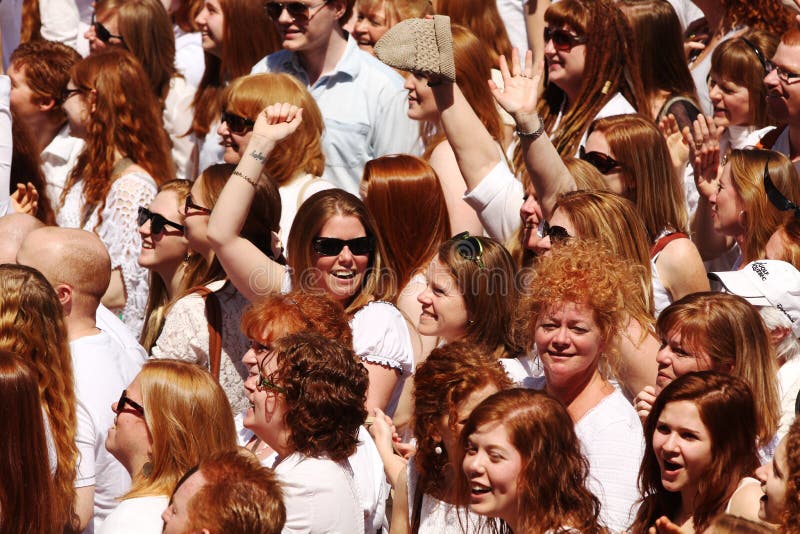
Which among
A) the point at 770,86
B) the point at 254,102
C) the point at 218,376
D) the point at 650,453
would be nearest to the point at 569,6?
the point at 770,86

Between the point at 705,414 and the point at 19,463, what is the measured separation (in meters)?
2.14

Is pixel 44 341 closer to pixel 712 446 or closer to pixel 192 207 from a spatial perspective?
pixel 192 207

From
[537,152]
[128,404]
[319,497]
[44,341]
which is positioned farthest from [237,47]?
[319,497]

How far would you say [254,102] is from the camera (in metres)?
6.70

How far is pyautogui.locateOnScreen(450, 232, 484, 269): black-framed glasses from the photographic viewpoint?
17.6 ft

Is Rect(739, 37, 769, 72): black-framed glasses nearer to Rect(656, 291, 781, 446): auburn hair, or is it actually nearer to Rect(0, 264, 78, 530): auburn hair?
Rect(656, 291, 781, 446): auburn hair

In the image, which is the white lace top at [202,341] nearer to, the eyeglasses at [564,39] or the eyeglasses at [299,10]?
the eyeglasses at [564,39]

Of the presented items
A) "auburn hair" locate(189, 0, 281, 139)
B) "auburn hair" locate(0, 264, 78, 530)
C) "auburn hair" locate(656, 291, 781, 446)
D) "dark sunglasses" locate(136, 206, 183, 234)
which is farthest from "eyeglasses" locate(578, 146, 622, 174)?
"auburn hair" locate(189, 0, 281, 139)

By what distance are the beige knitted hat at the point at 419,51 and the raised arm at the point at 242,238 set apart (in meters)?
0.71

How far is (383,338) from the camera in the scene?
5.40 metres

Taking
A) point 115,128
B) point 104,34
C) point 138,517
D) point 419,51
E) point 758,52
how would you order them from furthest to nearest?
point 104,34
point 115,128
point 758,52
point 419,51
point 138,517

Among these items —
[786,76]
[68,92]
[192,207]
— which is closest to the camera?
[192,207]

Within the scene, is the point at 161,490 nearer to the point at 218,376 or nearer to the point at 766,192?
the point at 218,376

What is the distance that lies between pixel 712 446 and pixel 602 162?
213 cm
